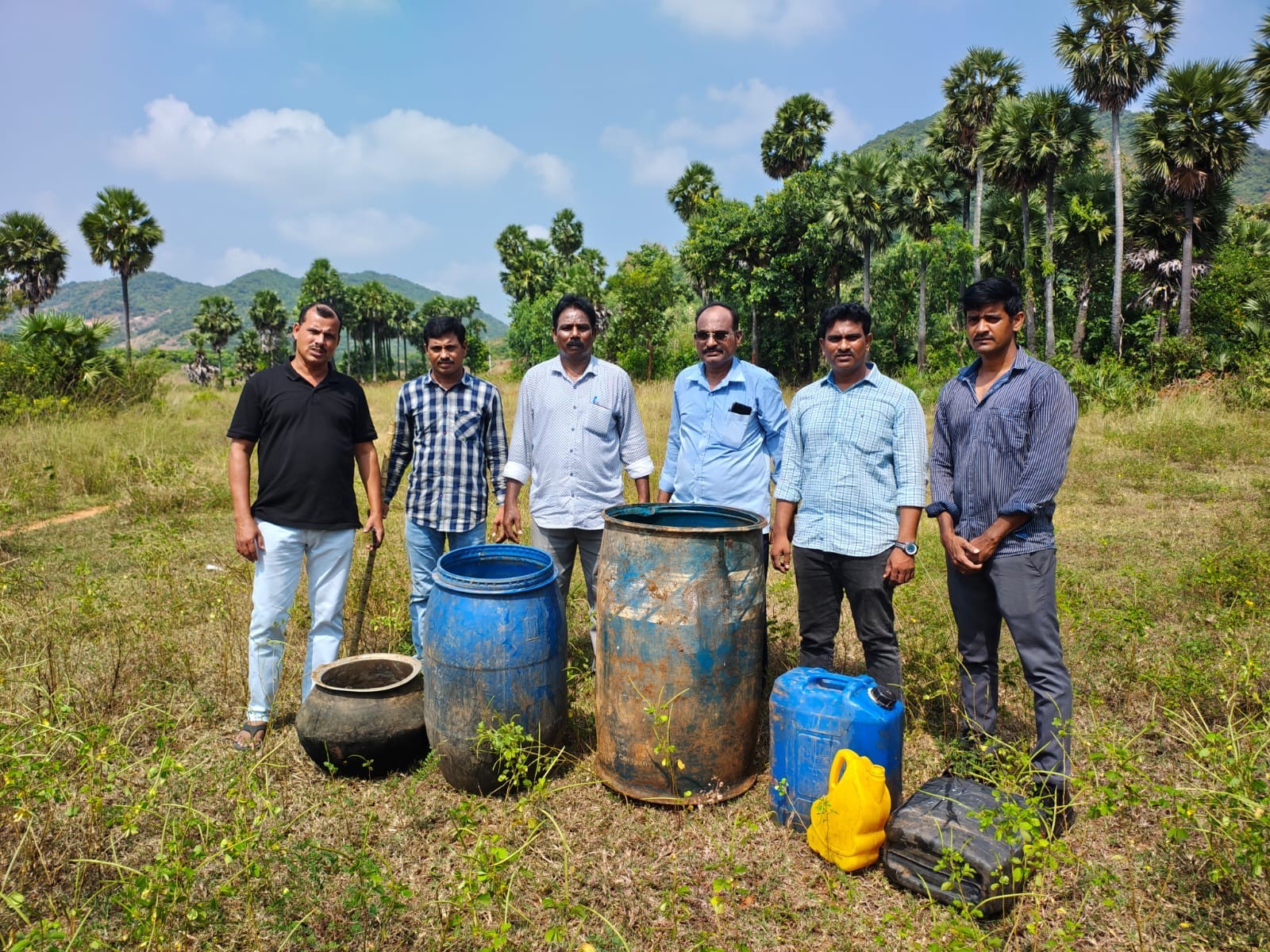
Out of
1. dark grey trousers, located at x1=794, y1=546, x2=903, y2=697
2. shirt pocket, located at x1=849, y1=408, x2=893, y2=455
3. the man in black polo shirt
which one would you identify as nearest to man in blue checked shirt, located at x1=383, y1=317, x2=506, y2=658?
the man in black polo shirt

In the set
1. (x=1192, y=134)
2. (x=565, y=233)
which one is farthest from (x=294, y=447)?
(x=565, y=233)

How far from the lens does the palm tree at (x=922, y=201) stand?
2789 centimetres

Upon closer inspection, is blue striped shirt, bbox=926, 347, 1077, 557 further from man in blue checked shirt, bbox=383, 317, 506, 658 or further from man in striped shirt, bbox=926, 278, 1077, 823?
man in blue checked shirt, bbox=383, 317, 506, 658

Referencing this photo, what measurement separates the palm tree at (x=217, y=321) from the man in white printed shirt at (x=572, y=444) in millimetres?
55799

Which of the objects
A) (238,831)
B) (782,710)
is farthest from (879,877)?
(238,831)

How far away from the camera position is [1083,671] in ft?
13.3

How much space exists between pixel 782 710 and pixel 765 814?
1.24 feet

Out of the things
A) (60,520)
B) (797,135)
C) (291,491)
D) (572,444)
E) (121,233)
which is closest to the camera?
(291,491)

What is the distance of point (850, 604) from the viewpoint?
127 inches

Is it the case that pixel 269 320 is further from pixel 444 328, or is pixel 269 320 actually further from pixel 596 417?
pixel 596 417

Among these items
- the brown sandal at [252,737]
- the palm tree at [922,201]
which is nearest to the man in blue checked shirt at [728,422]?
the brown sandal at [252,737]

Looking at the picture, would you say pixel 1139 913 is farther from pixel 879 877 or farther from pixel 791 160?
pixel 791 160

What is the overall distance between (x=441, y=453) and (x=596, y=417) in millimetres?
846

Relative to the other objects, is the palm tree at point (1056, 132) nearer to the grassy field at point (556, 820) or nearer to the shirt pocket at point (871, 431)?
the grassy field at point (556, 820)
